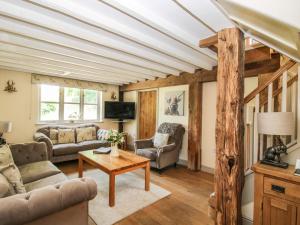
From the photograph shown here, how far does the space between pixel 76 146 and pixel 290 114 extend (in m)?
4.08

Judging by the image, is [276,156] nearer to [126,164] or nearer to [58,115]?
[126,164]

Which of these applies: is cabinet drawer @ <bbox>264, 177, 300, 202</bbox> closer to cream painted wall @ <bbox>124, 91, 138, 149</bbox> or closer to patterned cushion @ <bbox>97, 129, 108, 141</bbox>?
patterned cushion @ <bbox>97, 129, 108, 141</bbox>

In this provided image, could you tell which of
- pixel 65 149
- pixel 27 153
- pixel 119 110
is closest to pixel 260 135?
pixel 27 153

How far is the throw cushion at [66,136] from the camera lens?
14.2 ft

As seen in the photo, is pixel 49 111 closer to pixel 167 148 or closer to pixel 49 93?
pixel 49 93

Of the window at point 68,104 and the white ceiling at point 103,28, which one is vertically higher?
the white ceiling at point 103,28

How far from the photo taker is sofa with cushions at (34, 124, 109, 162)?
386cm

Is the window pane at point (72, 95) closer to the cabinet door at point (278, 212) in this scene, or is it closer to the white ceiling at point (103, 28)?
the white ceiling at point (103, 28)

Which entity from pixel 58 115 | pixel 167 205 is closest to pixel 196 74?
pixel 167 205

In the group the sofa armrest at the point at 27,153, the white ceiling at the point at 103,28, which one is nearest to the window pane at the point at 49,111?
the white ceiling at the point at 103,28

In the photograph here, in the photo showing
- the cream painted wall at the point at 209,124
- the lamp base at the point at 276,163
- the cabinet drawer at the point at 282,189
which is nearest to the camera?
the cabinet drawer at the point at 282,189

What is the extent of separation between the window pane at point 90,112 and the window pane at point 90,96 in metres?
0.16

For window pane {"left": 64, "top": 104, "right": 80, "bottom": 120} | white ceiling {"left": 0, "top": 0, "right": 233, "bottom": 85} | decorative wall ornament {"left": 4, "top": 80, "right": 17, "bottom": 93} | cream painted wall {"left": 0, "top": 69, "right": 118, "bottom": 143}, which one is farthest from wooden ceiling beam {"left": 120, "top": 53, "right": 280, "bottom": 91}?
decorative wall ornament {"left": 4, "top": 80, "right": 17, "bottom": 93}

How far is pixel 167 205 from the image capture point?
246cm
